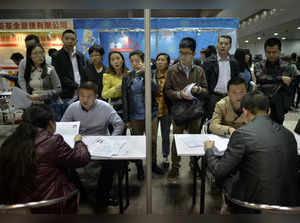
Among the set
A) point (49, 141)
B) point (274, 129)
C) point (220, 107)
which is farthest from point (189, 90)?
point (49, 141)

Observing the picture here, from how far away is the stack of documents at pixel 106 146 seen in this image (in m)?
1.79

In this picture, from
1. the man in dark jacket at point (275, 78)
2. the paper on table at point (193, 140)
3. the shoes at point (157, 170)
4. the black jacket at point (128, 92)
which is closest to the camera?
the paper on table at point (193, 140)

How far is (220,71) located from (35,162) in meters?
2.34

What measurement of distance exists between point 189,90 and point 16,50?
5716 mm

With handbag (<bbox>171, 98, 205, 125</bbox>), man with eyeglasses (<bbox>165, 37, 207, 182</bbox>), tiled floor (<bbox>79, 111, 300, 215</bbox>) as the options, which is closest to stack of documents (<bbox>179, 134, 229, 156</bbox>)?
handbag (<bbox>171, 98, 205, 125</bbox>)

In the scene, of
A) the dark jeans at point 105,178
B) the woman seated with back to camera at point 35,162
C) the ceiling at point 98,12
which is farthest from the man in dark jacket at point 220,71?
the woman seated with back to camera at point 35,162

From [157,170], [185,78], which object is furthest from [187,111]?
[157,170]

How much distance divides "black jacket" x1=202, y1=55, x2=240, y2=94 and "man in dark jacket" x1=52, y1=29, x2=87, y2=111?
1604mm

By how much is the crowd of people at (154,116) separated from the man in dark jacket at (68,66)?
0.01 meters

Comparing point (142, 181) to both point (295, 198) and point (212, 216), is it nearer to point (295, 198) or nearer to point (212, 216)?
point (295, 198)

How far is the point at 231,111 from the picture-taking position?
2.25m

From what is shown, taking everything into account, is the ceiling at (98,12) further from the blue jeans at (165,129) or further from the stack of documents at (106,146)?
the blue jeans at (165,129)

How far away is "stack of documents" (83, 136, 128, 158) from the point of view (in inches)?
70.6

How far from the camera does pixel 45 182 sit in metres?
1.36
